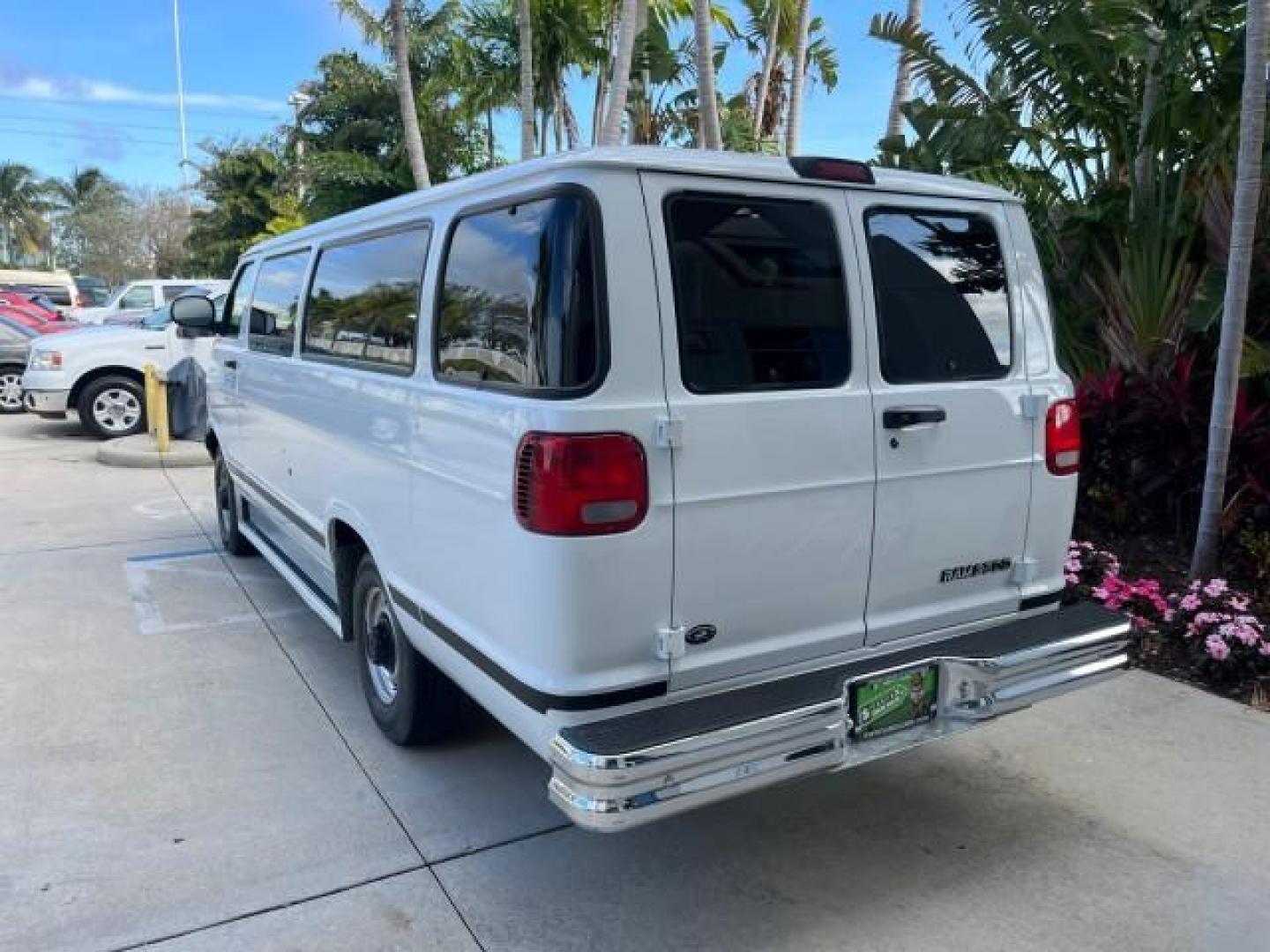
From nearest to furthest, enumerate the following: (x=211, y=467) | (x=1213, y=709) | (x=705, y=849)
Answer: (x=705, y=849) < (x=1213, y=709) < (x=211, y=467)

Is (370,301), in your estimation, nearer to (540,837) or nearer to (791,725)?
(540,837)

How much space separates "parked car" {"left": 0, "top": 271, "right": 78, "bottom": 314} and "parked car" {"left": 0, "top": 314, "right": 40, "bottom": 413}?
1185 centimetres

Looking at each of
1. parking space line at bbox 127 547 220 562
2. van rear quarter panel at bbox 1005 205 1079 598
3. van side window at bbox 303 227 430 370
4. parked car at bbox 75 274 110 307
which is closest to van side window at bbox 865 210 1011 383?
van rear quarter panel at bbox 1005 205 1079 598

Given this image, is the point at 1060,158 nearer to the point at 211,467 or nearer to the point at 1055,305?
the point at 1055,305

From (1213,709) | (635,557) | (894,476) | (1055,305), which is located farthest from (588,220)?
(1055,305)

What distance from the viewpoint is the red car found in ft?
49.1

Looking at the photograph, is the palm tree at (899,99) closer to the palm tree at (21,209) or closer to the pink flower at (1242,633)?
the pink flower at (1242,633)

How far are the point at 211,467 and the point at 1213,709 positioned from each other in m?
9.31

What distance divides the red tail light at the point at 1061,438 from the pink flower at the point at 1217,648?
1666mm

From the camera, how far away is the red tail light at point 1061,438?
3.35 m

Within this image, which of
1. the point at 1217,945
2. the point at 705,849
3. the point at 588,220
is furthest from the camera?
the point at 705,849

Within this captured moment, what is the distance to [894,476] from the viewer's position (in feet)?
9.78

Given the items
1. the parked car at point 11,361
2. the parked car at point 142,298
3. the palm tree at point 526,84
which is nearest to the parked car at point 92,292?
the parked car at point 142,298

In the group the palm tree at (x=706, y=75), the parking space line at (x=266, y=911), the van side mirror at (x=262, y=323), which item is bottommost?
the parking space line at (x=266, y=911)
